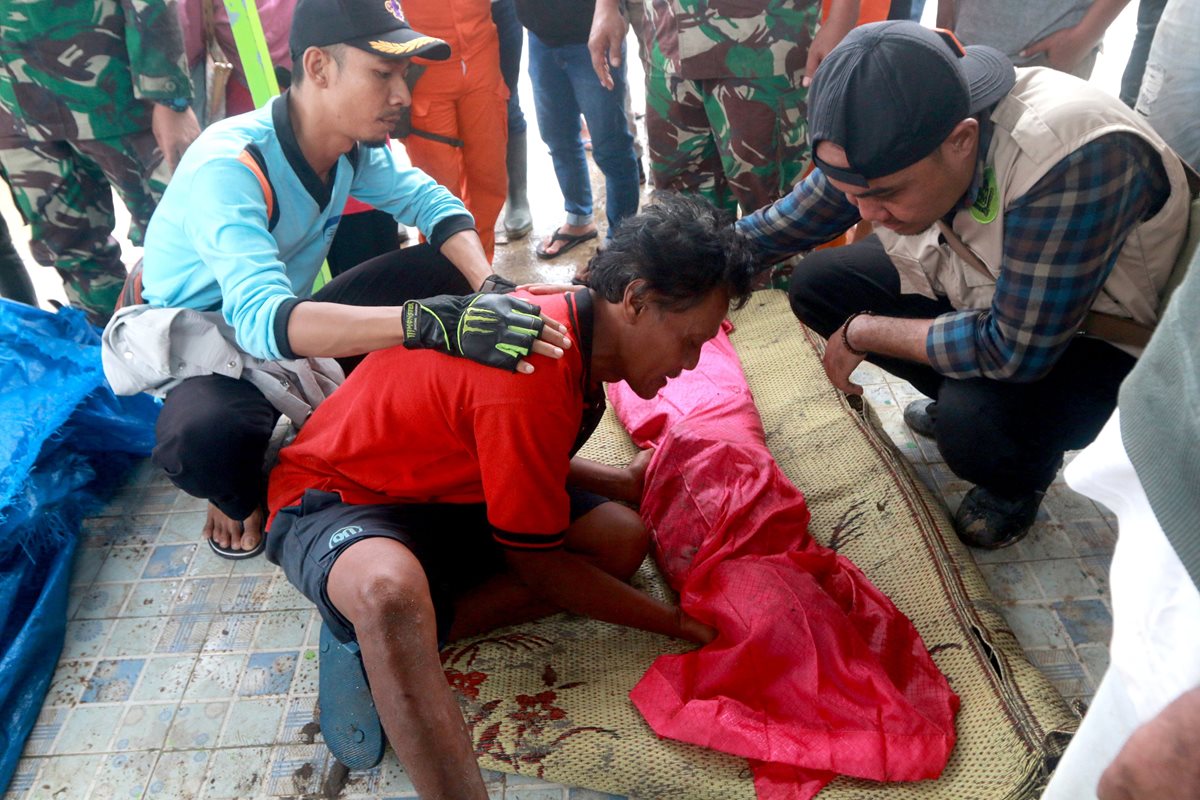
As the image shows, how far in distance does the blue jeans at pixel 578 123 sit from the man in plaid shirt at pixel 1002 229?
4.41 ft

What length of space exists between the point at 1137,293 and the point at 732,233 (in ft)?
2.81

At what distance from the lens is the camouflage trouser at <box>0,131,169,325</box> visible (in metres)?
2.61

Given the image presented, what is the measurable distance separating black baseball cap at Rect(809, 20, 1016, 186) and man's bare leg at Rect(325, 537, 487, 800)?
44.4 inches

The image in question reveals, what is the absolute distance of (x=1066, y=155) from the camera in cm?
156

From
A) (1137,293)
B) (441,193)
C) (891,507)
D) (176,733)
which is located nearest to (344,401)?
(176,733)

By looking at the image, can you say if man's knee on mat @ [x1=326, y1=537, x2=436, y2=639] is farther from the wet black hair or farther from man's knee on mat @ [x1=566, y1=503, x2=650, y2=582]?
the wet black hair

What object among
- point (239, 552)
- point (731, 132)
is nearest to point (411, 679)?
point (239, 552)

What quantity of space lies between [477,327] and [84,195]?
1.98 m

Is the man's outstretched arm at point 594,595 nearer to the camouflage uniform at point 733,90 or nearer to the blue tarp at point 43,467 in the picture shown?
the blue tarp at point 43,467

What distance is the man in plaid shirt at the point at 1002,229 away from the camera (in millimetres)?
1551

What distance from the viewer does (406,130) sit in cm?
278

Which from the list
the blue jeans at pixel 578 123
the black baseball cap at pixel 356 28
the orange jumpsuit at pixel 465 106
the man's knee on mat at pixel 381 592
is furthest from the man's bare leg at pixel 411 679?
the blue jeans at pixel 578 123

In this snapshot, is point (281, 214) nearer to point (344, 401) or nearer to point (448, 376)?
point (344, 401)

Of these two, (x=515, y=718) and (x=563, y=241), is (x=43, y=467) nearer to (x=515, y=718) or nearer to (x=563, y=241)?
(x=515, y=718)
